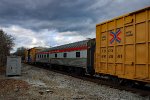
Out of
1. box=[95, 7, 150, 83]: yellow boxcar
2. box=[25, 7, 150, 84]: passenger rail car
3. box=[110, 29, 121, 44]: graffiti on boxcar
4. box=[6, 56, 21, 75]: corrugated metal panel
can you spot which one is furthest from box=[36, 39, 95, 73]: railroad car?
box=[110, 29, 121, 44]: graffiti on boxcar

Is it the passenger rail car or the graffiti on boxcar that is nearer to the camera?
the passenger rail car

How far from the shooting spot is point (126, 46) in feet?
40.9

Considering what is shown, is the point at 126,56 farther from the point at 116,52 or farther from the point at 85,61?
the point at 85,61

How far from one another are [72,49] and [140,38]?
14.0 metres

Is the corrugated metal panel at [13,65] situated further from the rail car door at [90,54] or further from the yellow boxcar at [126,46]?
the yellow boxcar at [126,46]

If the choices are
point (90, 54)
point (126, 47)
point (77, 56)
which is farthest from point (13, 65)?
point (126, 47)

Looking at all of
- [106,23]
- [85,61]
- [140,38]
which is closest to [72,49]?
[85,61]

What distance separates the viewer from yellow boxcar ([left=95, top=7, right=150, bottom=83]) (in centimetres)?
1107

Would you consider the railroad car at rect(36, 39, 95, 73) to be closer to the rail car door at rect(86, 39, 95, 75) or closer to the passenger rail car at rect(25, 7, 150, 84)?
the rail car door at rect(86, 39, 95, 75)

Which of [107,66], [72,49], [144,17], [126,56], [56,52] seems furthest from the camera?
[56,52]

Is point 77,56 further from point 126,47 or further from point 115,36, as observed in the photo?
point 126,47

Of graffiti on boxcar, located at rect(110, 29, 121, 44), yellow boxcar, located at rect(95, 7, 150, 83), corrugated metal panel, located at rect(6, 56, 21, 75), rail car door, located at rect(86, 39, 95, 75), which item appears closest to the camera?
yellow boxcar, located at rect(95, 7, 150, 83)

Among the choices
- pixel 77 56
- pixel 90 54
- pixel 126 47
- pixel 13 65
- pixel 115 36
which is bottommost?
pixel 13 65

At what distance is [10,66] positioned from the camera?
75.3ft
